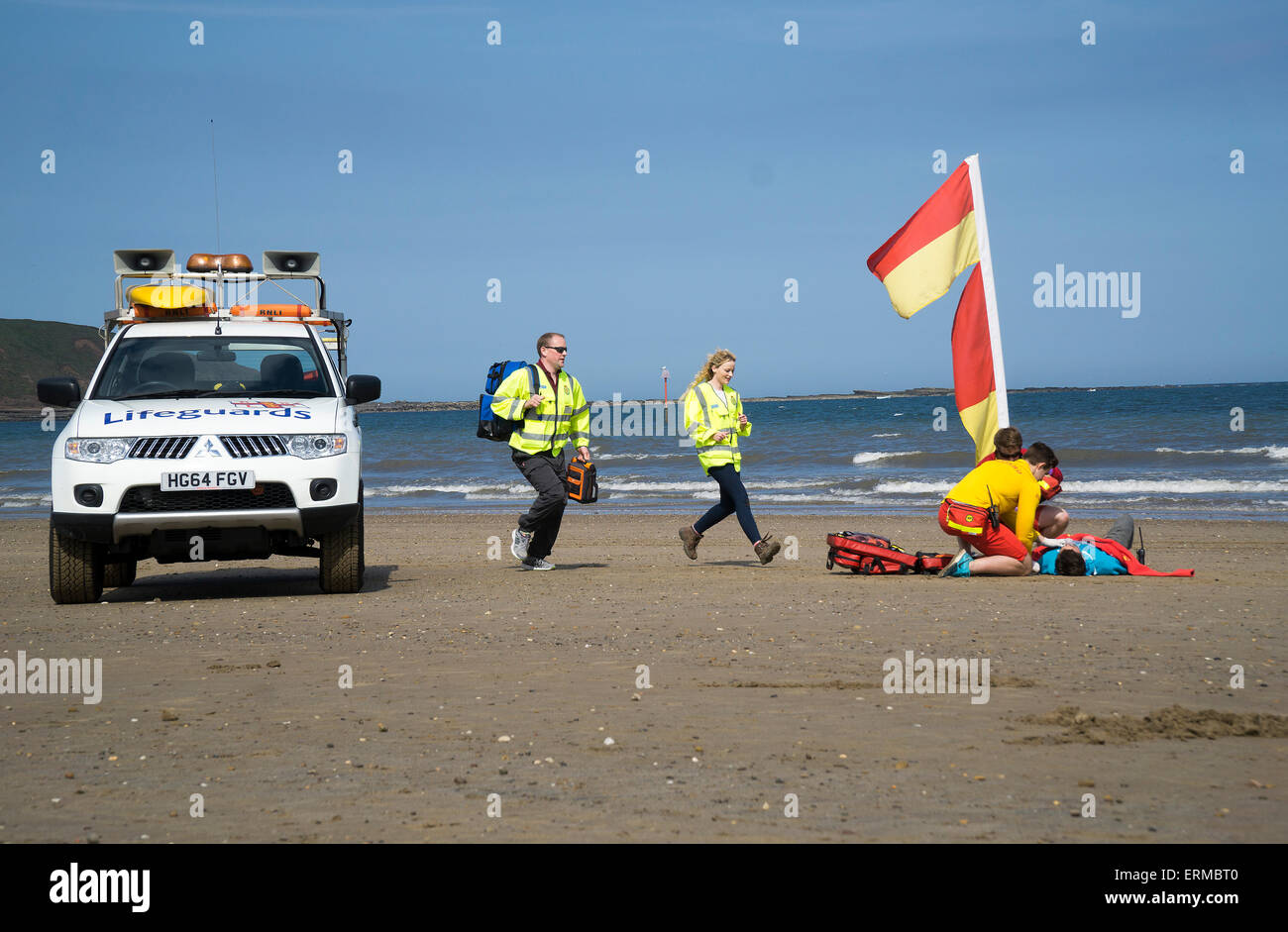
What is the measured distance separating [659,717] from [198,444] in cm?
472

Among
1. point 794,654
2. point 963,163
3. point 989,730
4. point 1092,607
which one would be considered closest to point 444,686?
point 794,654

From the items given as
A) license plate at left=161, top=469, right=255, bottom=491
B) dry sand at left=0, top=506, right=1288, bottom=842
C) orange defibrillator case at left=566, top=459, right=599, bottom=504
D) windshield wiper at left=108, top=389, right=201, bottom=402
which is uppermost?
windshield wiper at left=108, top=389, right=201, bottom=402

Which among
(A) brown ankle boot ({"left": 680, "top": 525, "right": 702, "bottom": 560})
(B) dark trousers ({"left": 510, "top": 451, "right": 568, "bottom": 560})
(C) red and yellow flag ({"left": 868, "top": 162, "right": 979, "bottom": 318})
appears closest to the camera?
(C) red and yellow flag ({"left": 868, "top": 162, "right": 979, "bottom": 318})

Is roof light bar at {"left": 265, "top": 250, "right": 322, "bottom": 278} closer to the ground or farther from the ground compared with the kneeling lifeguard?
farther from the ground

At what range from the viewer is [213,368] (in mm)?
9164

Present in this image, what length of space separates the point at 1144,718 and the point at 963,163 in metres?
6.44

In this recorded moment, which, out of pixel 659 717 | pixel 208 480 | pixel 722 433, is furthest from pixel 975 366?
pixel 208 480

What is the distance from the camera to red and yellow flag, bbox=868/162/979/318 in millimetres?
9914

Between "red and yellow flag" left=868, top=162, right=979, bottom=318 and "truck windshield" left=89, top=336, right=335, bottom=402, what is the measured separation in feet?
16.6

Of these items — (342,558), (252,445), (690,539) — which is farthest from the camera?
(690,539)

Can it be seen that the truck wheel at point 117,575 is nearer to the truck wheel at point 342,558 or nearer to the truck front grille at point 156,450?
the truck wheel at point 342,558

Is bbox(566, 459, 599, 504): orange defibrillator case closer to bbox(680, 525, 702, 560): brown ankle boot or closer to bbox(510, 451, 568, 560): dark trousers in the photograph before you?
bbox(510, 451, 568, 560): dark trousers

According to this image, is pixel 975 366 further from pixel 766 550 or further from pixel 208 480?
pixel 208 480

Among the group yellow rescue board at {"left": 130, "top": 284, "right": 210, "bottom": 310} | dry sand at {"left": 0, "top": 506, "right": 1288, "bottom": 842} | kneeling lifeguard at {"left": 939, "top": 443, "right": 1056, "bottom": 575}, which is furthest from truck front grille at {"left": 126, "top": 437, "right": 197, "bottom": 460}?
kneeling lifeguard at {"left": 939, "top": 443, "right": 1056, "bottom": 575}
